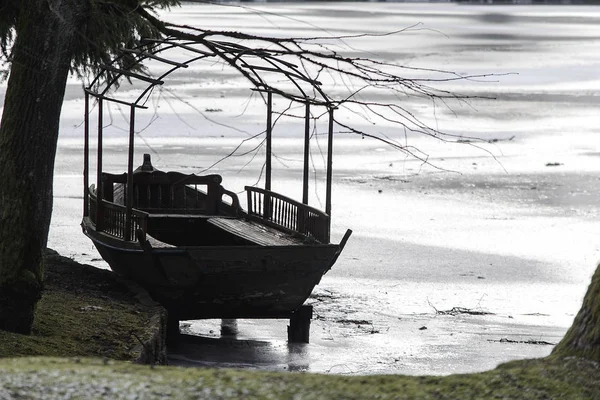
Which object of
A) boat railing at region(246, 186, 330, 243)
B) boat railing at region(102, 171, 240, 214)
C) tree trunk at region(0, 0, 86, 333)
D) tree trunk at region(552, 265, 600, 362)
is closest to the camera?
tree trunk at region(552, 265, 600, 362)

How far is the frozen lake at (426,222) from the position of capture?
1045 centimetres

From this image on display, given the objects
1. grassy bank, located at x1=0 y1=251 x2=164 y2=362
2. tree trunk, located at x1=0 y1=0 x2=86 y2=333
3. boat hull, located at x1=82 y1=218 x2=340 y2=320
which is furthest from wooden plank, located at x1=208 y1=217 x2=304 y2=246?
tree trunk, located at x1=0 y1=0 x2=86 y2=333

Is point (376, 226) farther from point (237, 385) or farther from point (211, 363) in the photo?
point (237, 385)

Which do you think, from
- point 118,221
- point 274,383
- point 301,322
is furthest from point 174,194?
point 274,383

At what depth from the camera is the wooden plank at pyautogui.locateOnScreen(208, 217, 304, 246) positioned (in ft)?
36.3

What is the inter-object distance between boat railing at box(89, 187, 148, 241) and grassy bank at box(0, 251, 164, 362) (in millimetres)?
418

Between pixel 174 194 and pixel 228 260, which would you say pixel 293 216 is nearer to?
pixel 228 260

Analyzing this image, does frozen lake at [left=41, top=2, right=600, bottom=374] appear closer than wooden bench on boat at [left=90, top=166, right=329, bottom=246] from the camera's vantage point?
Yes

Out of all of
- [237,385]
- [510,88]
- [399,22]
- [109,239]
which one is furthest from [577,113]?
[399,22]

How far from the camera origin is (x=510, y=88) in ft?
109

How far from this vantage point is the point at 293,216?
38.7 ft

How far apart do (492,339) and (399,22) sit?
5781 cm

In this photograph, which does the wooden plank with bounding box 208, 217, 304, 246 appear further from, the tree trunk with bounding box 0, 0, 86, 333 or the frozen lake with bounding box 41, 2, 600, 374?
the tree trunk with bounding box 0, 0, 86, 333

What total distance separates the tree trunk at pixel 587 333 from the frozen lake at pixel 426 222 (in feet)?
10.1
